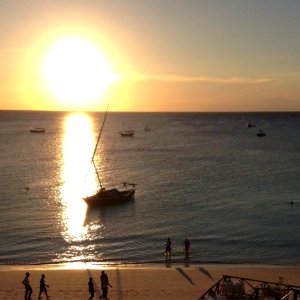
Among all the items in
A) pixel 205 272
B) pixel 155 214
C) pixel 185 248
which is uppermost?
pixel 155 214

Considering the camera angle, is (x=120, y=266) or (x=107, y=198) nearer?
(x=120, y=266)

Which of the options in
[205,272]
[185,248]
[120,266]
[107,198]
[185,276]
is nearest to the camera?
[185,276]

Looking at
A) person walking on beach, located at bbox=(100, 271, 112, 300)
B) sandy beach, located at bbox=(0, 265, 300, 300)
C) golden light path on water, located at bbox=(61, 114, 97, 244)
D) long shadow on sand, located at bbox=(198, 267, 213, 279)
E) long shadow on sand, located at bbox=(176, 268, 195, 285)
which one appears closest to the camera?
person walking on beach, located at bbox=(100, 271, 112, 300)

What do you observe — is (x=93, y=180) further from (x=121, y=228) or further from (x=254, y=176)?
(x=121, y=228)

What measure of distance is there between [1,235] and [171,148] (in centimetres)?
8731

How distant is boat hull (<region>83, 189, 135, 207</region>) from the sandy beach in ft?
67.1

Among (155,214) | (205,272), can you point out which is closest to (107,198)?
(155,214)

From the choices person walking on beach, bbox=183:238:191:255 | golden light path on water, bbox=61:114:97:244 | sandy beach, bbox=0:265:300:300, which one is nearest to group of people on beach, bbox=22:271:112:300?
sandy beach, bbox=0:265:300:300

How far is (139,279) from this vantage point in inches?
1073

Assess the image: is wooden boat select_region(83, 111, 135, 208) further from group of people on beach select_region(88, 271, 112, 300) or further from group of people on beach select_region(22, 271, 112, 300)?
group of people on beach select_region(88, 271, 112, 300)

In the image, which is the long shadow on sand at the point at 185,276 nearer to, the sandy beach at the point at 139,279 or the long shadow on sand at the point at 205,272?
the sandy beach at the point at 139,279

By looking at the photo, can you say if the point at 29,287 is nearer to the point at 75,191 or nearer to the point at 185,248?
the point at 185,248

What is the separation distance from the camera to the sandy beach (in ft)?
80.8

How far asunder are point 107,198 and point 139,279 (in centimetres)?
2548
